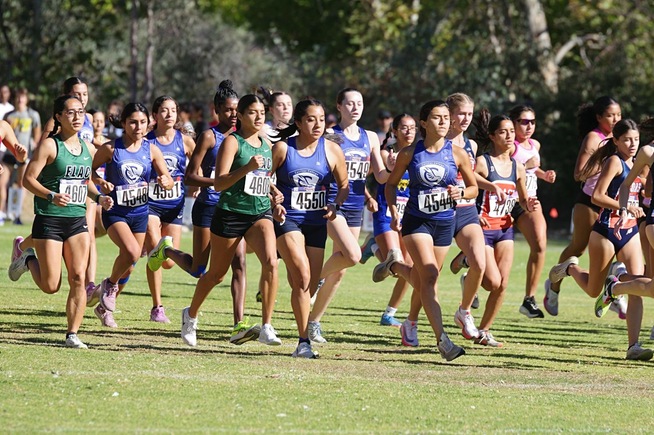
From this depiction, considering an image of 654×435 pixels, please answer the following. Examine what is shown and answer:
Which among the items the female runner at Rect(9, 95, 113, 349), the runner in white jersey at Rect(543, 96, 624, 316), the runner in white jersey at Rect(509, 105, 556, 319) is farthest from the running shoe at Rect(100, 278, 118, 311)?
the runner in white jersey at Rect(543, 96, 624, 316)

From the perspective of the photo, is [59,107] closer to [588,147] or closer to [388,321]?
[388,321]

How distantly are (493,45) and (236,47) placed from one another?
21521mm

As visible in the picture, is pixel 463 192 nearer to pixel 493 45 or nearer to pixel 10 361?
pixel 10 361

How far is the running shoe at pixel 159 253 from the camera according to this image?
447 inches

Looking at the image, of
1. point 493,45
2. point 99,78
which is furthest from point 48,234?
point 99,78

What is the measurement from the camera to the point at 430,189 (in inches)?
401

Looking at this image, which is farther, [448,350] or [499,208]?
[499,208]

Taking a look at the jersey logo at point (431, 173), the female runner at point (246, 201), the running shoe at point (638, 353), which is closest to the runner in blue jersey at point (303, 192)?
the female runner at point (246, 201)

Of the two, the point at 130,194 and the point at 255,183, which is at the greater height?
the point at 255,183

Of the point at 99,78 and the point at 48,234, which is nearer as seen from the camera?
the point at 48,234

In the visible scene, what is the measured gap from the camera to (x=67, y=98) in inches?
392

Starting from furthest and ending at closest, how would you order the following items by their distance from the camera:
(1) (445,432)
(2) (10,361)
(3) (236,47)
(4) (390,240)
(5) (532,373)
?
(3) (236,47), (4) (390,240), (5) (532,373), (2) (10,361), (1) (445,432)

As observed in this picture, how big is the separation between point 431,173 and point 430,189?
0.13 metres

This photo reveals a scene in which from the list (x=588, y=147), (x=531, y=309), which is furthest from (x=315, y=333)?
(x=588, y=147)
